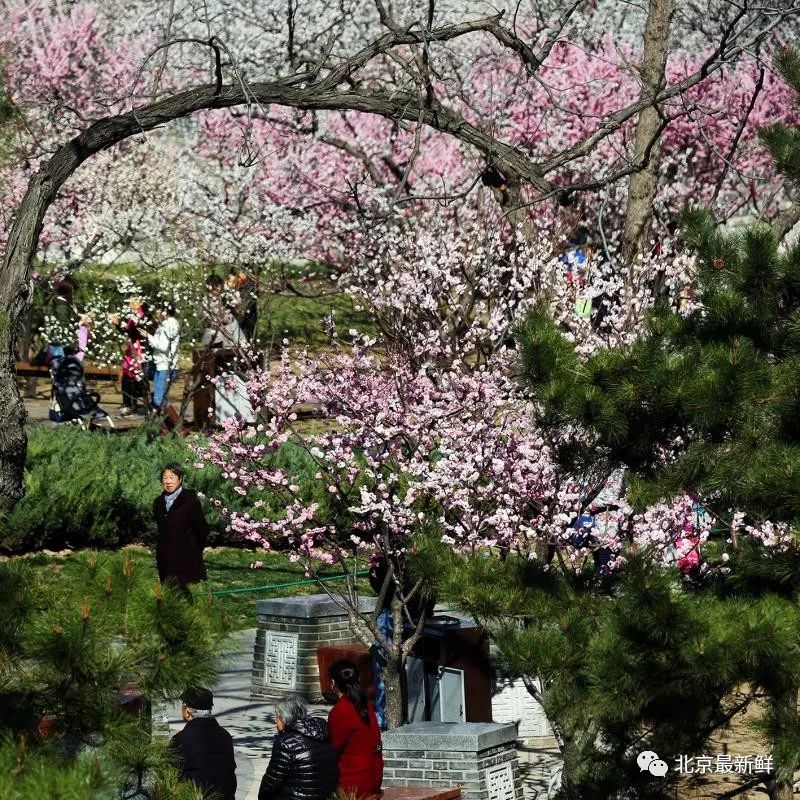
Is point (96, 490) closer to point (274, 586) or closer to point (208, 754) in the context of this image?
point (274, 586)

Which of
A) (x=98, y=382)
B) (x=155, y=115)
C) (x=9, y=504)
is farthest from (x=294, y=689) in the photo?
(x=98, y=382)

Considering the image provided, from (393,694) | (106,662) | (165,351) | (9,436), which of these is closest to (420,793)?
(393,694)

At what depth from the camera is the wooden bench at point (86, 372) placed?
24.2 meters

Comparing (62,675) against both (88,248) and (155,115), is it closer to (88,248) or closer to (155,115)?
(155,115)

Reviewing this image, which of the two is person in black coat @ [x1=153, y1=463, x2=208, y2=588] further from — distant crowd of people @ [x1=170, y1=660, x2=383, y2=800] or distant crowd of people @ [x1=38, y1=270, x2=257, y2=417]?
distant crowd of people @ [x1=38, y1=270, x2=257, y2=417]

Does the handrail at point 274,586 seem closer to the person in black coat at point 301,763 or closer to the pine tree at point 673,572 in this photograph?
the person in black coat at point 301,763

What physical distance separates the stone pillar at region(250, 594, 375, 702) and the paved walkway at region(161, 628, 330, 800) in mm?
183

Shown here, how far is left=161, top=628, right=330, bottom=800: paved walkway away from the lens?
9188 mm

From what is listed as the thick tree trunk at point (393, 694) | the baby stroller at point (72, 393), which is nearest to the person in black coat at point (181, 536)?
the thick tree trunk at point (393, 694)

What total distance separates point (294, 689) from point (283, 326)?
2056 cm

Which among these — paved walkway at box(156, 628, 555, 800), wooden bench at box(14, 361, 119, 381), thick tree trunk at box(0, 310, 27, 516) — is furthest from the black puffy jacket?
wooden bench at box(14, 361, 119, 381)

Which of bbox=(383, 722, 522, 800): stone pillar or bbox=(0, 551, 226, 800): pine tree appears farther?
bbox=(383, 722, 522, 800): stone pillar

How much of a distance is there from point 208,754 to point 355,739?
883 millimetres

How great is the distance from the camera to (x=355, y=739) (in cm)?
762
